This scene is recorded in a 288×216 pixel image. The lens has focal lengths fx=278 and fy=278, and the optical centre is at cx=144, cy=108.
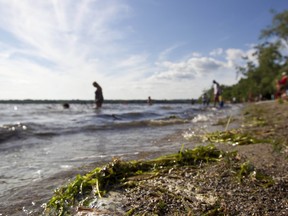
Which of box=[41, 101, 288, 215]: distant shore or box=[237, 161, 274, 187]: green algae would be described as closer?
box=[41, 101, 288, 215]: distant shore

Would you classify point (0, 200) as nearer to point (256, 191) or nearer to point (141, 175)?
point (141, 175)

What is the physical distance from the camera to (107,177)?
2432 mm

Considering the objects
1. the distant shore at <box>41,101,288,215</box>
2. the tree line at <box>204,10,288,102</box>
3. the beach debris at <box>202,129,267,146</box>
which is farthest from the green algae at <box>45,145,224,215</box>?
the tree line at <box>204,10,288,102</box>

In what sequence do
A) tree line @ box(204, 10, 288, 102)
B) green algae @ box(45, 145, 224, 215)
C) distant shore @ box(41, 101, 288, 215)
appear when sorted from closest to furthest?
distant shore @ box(41, 101, 288, 215)
green algae @ box(45, 145, 224, 215)
tree line @ box(204, 10, 288, 102)

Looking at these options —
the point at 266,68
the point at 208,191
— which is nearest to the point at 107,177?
the point at 208,191

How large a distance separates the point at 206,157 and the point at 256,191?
0.92 metres

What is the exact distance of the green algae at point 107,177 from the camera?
2137 millimetres

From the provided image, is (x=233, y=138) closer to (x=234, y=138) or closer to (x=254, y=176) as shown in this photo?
(x=234, y=138)

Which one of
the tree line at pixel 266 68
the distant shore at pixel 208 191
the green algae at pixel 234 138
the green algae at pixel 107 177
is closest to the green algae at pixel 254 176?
the distant shore at pixel 208 191

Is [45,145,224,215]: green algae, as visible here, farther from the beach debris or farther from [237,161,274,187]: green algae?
the beach debris

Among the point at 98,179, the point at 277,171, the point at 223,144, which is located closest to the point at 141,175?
the point at 98,179

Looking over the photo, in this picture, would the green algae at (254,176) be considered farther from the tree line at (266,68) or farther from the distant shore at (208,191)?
the tree line at (266,68)

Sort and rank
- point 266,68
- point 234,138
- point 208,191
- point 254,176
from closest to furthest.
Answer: point 208,191 < point 254,176 < point 234,138 < point 266,68

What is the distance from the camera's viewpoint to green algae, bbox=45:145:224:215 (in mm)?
2137
